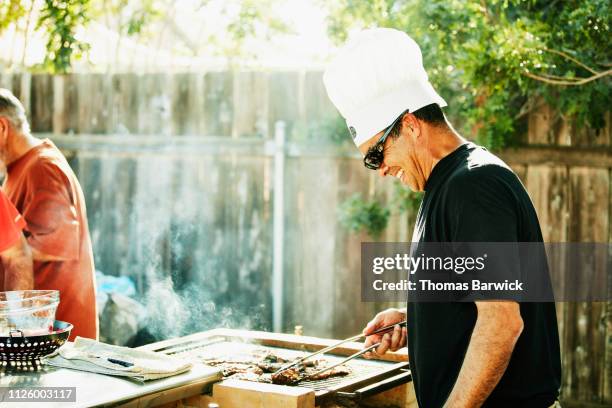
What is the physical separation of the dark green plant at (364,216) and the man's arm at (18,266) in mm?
2938

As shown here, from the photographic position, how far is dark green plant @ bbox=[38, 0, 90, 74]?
222 inches

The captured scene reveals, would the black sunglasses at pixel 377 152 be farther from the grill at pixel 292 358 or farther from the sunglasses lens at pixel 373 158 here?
the grill at pixel 292 358

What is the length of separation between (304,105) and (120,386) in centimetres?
410

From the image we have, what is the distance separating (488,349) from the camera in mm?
2262

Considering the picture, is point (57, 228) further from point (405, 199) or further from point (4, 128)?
point (405, 199)

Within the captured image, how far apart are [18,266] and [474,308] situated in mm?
2224

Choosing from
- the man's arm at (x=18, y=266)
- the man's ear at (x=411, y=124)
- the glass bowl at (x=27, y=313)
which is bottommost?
the glass bowl at (x=27, y=313)

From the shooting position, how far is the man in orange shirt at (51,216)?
3.97m

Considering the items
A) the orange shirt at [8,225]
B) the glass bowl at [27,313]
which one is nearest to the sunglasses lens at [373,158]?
the glass bowl at [27,313]

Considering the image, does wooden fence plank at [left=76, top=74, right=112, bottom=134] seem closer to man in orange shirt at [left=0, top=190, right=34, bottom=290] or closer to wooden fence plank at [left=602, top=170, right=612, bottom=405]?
man in orange shirt at [left=0, top=190, right=34, bottom=290]

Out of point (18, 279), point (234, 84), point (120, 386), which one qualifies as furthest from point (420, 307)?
point (234, 84)

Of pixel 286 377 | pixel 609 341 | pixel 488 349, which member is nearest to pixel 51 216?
pixel 286 377

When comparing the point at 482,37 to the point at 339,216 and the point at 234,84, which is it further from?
the point at 234,84

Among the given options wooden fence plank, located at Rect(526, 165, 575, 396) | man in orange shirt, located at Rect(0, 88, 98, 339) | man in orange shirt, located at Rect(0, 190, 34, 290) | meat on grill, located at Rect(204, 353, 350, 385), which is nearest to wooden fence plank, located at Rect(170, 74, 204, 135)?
man in orange shirt, located at Rect(0, 88, 98, 339)
